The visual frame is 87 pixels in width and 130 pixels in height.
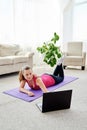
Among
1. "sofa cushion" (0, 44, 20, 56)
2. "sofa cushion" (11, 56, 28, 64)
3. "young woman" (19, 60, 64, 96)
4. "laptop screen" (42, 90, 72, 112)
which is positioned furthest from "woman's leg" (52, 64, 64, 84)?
"sofa cushion" (0, 44, 20, 56)

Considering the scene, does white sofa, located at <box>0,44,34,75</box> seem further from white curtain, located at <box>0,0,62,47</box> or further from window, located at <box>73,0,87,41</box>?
window, located at <box>73,0,87,41</box>

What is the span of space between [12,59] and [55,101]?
210 centimetres

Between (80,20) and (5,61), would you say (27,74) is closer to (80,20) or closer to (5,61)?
(5,61)

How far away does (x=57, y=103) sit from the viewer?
174 centimetres

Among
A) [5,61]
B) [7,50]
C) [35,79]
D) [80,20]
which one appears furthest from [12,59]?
[80,20]

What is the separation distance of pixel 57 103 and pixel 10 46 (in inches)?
114

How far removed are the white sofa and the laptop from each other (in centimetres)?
186

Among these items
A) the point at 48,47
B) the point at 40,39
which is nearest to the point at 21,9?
the point at 40,39

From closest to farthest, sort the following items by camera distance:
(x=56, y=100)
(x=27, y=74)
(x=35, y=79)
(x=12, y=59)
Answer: (x=56, y=100) → (x=27, y=74) → (x=35, y=79) → (x=12, y=59)

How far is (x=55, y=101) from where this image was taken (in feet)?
5.65

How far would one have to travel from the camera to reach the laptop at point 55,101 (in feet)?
5.42

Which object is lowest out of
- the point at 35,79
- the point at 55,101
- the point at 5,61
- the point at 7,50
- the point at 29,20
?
the point at 55,101

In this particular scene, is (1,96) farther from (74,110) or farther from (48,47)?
(48,47)

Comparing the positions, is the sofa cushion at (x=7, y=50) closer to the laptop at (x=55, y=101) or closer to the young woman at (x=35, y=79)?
the young woman at (x=35, y=79)
